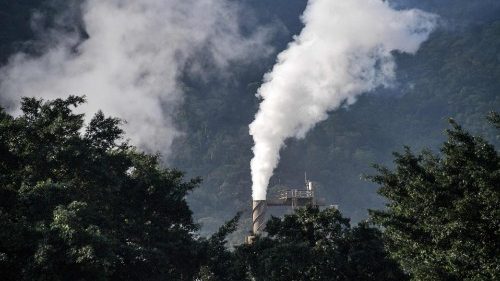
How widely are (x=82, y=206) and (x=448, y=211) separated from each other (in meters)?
13.6

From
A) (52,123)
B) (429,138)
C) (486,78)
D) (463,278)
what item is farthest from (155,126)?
(463,278)

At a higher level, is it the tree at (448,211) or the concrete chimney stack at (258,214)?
the concrete chimney stack at (258,214)

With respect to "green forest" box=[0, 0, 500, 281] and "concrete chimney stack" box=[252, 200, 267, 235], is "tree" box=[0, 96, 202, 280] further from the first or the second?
"concrete chimney stack" box=[252, 200, 267, 235]

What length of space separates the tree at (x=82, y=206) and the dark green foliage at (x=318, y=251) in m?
5.82

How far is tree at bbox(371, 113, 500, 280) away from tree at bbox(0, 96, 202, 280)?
462 inches

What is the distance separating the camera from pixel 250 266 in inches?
974

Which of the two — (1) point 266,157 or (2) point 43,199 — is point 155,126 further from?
(2) point 43,199

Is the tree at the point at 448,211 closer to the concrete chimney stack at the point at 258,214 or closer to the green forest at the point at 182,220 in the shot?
the green forest at the point at 182,220

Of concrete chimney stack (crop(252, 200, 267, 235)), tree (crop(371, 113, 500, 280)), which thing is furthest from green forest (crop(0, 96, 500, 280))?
concrete chimney stack (crop(252, 200, 267, 235))

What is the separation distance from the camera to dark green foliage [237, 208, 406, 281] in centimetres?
2239

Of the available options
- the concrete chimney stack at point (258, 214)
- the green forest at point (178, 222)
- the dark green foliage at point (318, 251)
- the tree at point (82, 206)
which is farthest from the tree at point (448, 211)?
the concrete chimney stack at point (258, 214)

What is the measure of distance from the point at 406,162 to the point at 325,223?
5.70 meters

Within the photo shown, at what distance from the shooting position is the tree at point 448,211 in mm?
15750

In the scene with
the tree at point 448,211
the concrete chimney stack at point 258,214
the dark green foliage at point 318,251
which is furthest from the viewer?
the concrete chimney stack at point 258,214
